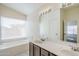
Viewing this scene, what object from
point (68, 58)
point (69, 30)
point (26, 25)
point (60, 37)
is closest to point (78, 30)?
point (69, 30)

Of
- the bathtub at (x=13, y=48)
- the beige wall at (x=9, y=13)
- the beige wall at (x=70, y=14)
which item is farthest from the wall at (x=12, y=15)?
the beige wall at (x=70, y=14)

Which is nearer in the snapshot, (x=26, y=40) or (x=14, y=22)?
(x=14, y=22)

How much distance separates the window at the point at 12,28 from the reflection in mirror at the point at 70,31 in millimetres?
2284

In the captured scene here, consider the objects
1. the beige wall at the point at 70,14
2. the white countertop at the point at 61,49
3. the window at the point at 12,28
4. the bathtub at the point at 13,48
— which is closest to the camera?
the white countertop at the point at 61,49

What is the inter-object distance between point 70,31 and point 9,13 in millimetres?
2816

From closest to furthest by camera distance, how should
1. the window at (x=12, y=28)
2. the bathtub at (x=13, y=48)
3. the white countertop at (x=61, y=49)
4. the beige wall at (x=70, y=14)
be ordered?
the white countertop at (x=61, y=49), the beige wall at (x=70, y=14), the bathtub at (x=13, y=48), the window at (x=12, y=28)

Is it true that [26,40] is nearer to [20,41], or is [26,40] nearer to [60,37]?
[20,41]

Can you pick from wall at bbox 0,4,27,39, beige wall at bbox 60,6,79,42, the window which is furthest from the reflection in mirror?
wall at bbox 0,4,27,39

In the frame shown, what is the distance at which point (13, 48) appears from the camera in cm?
341

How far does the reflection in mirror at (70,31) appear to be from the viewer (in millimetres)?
2053

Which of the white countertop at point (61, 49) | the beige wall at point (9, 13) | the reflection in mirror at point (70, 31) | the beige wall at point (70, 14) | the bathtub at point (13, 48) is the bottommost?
the bathtub at point (13, 48)

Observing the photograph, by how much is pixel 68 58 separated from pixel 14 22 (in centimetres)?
310

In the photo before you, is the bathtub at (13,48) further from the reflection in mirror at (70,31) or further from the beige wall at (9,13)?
the reflection in mirror at (70,31)

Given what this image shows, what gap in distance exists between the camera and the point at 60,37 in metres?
2.42
